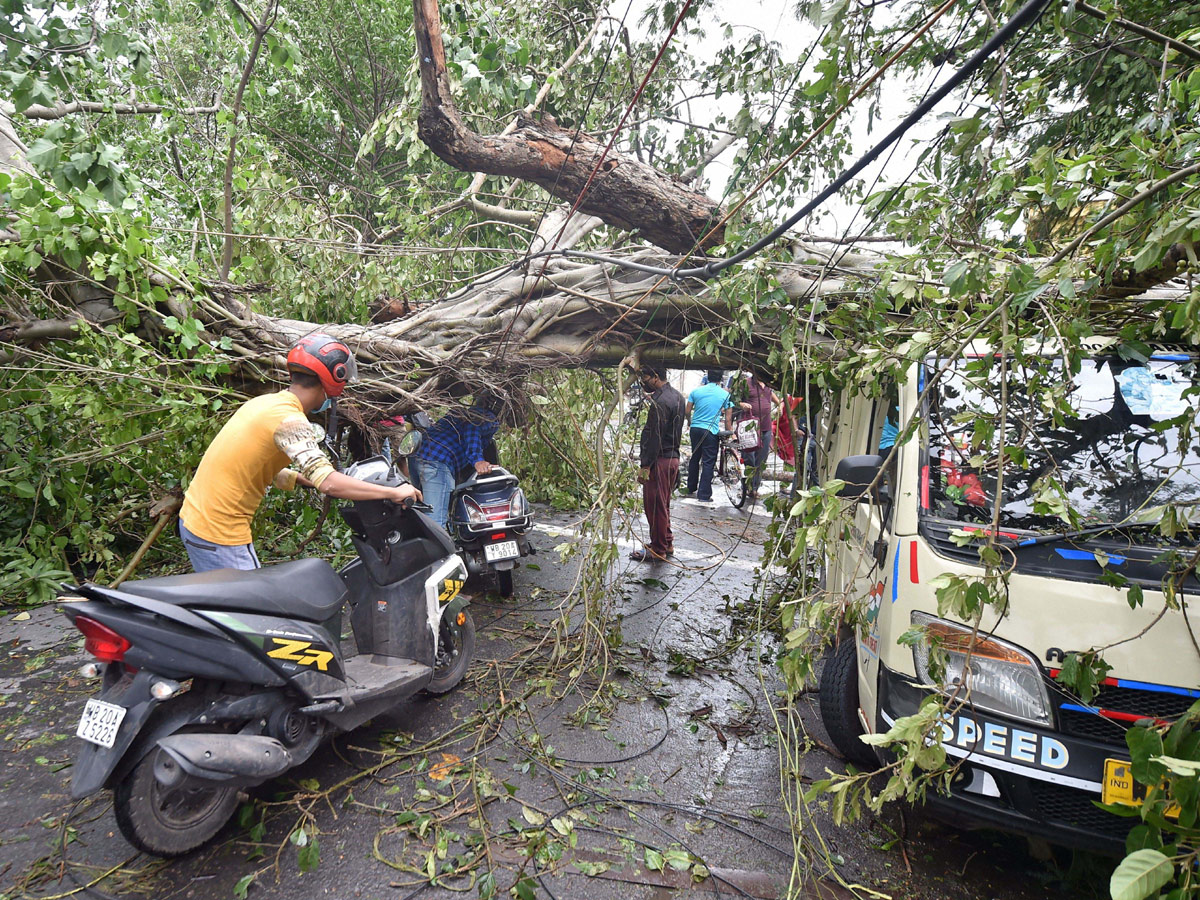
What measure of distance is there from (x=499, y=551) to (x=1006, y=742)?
12.4 ft

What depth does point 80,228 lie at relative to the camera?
11.6 feet

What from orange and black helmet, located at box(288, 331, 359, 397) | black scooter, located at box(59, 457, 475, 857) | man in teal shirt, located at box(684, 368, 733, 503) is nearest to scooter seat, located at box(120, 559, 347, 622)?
black scooter, located at box(59, 457, 475, 857)

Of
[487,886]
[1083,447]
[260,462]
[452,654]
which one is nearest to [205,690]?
[260,462]

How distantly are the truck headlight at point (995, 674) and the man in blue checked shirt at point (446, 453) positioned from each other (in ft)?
12.3

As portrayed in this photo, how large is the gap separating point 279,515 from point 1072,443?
242 inches

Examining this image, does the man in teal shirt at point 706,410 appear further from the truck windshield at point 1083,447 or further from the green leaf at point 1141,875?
the green leaf at point 1141,875

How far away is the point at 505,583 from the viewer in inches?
231

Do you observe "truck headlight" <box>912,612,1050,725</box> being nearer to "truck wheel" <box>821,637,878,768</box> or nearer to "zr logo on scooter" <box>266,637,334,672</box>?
"truck wheel" <box>821,637,878,768</box>

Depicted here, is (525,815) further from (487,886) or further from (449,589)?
(449,589)

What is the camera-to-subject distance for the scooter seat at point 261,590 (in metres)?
2.55

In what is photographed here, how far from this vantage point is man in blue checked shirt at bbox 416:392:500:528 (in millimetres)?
5535

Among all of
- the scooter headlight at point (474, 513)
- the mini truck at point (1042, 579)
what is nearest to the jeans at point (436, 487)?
the scooter headlight at point (474, 513)

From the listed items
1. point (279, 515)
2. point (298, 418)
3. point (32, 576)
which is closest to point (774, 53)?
point (298, 418)

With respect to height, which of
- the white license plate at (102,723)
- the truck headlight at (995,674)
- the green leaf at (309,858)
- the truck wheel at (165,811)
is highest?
the truck headlight at (995,674)
